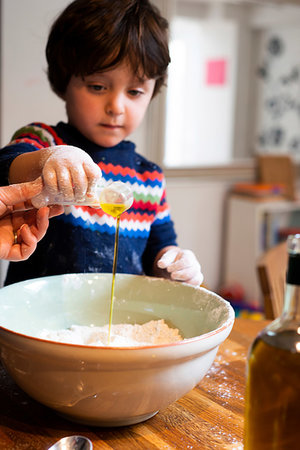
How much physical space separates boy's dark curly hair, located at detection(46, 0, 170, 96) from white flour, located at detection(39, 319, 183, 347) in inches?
20.4

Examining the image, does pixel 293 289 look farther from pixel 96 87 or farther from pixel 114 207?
pixel 96 87

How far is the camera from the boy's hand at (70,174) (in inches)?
29.3

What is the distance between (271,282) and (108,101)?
64cm

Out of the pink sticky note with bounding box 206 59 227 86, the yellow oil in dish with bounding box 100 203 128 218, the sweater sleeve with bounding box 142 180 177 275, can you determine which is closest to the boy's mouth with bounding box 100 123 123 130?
→ the sweater sleeve with bounding box 142 180 177 275

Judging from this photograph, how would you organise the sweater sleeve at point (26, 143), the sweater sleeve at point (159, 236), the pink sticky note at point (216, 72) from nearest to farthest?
the sweater sleeve at point (26, 143), the sweater sleeve at point (159, 236), the pink sticky note at point (216, 72)

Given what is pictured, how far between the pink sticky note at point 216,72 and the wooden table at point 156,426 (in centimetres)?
408

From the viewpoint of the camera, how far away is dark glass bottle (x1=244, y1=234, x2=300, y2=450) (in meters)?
0.51

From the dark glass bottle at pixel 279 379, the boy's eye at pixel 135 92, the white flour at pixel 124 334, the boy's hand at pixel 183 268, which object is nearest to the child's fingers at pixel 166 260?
the boy's hand at pixel 183 268

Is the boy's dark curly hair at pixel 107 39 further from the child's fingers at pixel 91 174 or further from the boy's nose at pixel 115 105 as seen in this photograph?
the child's fingers at pixel 91 174

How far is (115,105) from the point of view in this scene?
1087 millimetres

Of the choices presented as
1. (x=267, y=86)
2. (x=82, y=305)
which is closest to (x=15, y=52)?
(x=82, y=305)

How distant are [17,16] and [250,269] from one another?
2.04 metres

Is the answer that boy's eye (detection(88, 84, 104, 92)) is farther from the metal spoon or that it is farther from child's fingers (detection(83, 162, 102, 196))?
the metal spoon

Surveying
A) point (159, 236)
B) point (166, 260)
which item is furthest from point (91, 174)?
point (159, 236)
